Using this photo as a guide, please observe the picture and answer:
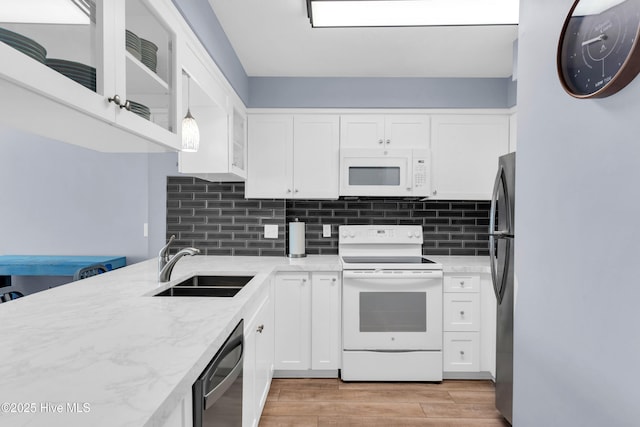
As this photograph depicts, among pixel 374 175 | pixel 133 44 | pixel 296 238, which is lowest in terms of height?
pixel 296 238

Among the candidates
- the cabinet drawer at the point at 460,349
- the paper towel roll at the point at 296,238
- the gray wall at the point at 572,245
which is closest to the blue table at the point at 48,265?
the paper towel roll at the point at 296,238

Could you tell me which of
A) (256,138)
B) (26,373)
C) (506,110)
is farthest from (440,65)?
(26,373)

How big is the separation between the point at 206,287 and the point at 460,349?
1.99 metres

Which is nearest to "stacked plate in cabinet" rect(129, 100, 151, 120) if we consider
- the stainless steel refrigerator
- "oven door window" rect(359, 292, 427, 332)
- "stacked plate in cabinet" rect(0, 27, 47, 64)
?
"stacked plate in cabinet" rect(0, 27, 47, 64)

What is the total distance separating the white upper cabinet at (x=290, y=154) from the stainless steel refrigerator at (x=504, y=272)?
1295 millimetres

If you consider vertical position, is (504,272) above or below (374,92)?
below

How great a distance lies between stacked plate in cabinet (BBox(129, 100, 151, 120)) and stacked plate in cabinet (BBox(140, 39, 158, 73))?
151mm

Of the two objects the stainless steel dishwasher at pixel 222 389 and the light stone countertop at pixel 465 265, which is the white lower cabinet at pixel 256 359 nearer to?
the stainless steel dishwasher at pixel 222 389

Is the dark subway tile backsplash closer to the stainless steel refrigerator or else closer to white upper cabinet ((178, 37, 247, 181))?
white upper cabinet ((178, 37, 247, 181))

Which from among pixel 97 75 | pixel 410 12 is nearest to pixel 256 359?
pixel 97 75

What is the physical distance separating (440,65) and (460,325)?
2047mm

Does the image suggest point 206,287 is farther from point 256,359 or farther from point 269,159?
point 269,159

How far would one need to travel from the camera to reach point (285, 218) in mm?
3451

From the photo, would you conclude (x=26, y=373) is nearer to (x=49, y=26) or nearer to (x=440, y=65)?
(x=49, y=26)
